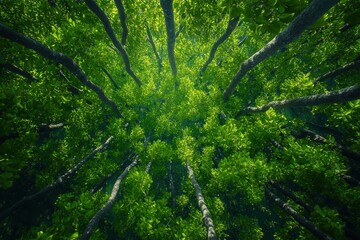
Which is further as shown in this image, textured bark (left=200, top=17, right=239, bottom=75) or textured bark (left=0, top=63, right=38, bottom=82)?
textured bark (left=200, top=17, right=239, bottom=75)

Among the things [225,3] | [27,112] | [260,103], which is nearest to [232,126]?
[260,103]

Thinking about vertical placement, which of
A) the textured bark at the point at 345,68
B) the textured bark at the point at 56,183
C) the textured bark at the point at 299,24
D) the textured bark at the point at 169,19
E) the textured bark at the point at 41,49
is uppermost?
the textured bark at the point at 169,19

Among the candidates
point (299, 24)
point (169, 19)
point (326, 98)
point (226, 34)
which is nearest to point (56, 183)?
point (169, 19)

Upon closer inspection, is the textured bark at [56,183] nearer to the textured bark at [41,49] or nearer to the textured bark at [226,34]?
the textured bark at [41,49]

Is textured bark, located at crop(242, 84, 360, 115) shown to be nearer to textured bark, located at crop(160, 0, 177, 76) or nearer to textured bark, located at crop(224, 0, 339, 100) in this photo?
textured bark, located at crop(224, 0, 339, 100)

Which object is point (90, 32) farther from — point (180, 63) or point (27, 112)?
point (180, 63)

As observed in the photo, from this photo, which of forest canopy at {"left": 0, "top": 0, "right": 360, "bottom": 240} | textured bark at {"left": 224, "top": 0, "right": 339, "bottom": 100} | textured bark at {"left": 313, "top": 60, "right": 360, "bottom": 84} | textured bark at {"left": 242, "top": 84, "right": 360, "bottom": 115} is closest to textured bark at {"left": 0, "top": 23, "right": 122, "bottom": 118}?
forest canopy at {"left": 0, "top": 0, "right": 360, "bottom": 240}

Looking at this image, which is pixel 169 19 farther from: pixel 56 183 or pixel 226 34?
pixel 56 183

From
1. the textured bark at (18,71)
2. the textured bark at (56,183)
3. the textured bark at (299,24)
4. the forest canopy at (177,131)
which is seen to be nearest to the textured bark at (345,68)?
the forest canopy at (177,131)
